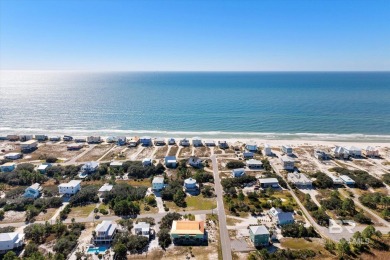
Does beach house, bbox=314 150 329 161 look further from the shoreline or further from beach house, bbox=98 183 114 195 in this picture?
beach house, bbox=98 183 114 195

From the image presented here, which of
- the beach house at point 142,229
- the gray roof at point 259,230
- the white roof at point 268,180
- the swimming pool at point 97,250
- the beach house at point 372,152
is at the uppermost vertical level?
the beach house at point 372,152

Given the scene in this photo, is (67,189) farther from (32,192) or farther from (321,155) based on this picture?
(321,155)

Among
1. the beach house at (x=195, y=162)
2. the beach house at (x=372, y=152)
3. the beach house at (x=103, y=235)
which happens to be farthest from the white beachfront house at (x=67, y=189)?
the beach house at (x=372, y=152)

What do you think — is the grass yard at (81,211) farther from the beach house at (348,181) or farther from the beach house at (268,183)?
the beach house at (348,181)

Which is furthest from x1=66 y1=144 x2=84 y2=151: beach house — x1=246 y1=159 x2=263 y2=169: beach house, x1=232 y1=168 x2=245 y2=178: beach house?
x1=246 y1=159 x2=263 y2=169: beach house

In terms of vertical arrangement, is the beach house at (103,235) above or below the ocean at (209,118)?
below

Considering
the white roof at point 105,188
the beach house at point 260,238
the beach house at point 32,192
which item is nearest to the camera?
the beach house at point 260,238

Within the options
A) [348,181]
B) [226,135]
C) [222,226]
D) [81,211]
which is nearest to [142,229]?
[222,226]
